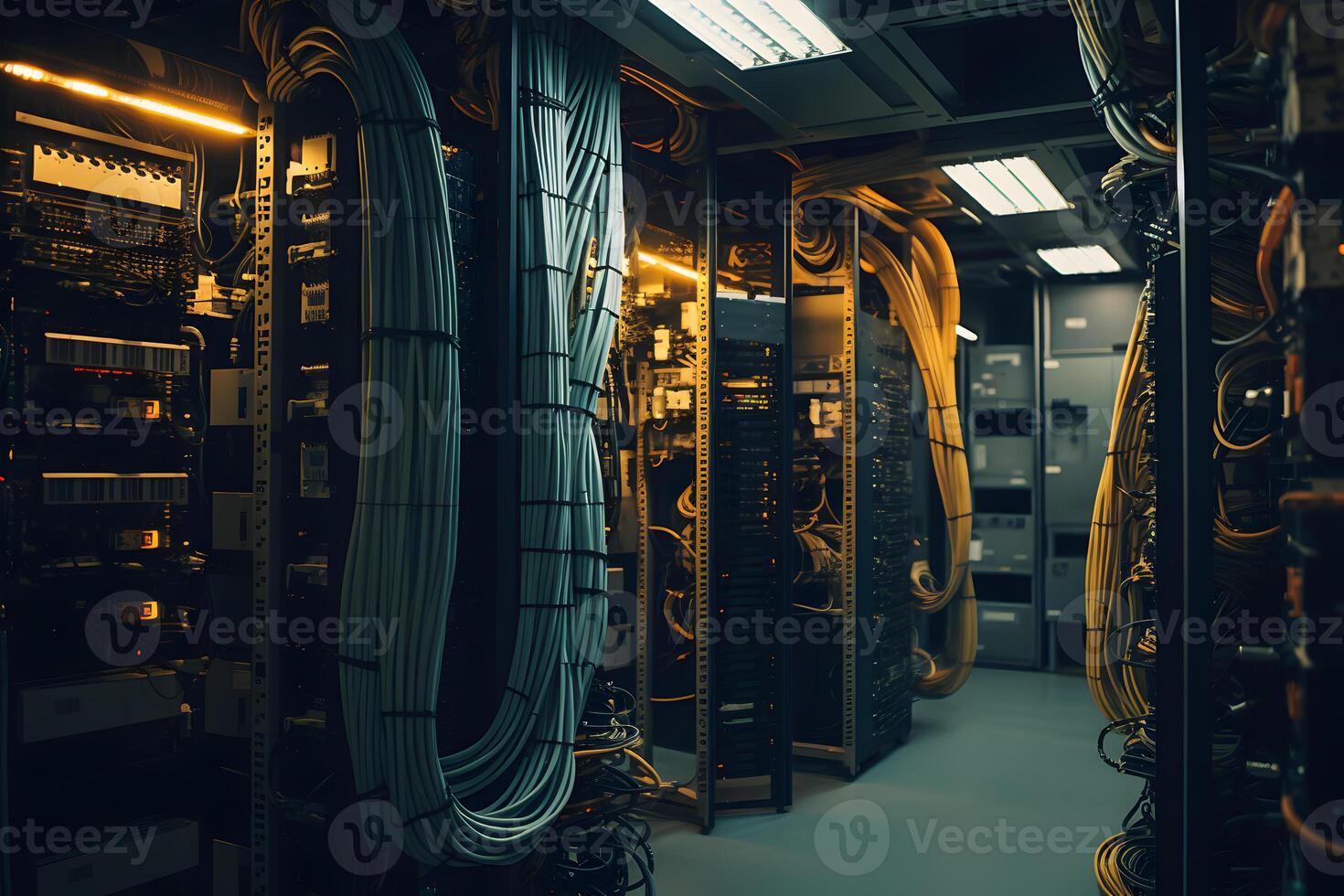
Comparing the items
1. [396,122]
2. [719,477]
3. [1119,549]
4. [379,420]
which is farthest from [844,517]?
[396,122]

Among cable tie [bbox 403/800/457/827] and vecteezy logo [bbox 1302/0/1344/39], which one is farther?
cable tie [bbox 403/800/457/827]

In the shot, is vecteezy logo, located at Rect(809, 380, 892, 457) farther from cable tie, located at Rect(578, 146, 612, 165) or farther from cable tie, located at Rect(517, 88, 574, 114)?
cable tie, located at Rect(517, 88, 574, 114)

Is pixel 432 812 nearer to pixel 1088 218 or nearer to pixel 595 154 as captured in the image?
pixel 595 154

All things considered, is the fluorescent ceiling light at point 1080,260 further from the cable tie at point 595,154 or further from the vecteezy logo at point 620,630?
the cable tie at point 595,154

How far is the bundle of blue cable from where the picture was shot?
86.9 inches

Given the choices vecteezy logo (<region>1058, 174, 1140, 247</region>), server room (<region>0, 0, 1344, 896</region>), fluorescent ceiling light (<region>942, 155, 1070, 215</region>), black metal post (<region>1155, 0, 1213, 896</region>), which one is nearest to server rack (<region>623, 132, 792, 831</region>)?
server room (<region>0, 0, 1344, 896</region>)

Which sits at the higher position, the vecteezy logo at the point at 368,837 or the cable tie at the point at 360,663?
the cable tie at the point at 360,663

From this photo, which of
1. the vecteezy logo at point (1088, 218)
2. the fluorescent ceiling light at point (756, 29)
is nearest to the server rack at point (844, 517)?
the vecteezy logo at point (1088, 218)

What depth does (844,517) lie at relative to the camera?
4613 mm

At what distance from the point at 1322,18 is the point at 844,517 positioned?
355 centimetres

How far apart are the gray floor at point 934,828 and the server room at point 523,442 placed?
0.03m

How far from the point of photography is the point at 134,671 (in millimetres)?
2738

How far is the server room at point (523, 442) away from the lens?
1.85 m

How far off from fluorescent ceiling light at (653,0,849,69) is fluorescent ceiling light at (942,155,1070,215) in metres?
1.44
